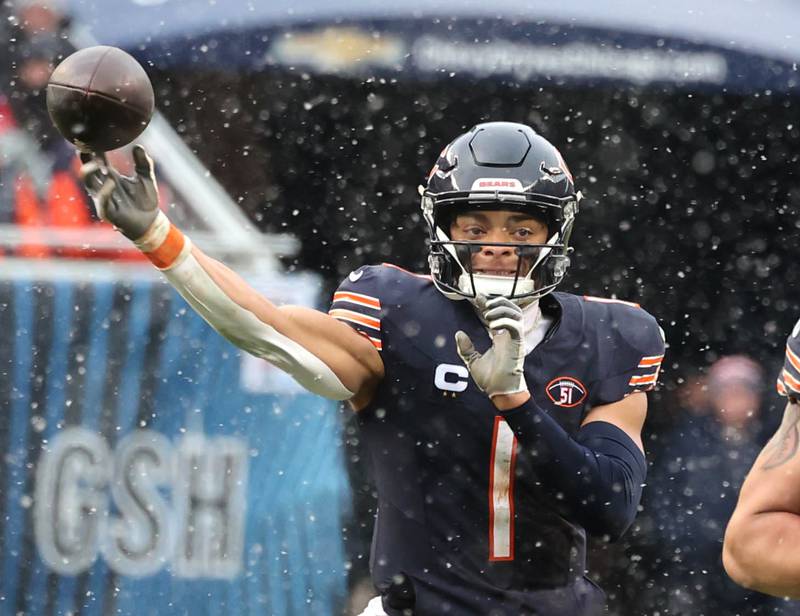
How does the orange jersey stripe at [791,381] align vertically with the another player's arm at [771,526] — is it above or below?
above

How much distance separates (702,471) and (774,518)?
2.88 metres

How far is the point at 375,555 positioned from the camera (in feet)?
9.82

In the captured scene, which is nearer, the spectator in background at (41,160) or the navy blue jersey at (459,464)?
the navy blue jersey at (459,464)

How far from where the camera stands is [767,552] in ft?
7.05

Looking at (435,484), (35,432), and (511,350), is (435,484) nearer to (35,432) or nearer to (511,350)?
(511,350)

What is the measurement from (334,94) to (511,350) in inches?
90.5

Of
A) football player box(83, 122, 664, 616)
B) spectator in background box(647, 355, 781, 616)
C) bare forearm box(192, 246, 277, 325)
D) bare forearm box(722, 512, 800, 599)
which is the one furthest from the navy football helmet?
spectator in background box(647, 355, 781, 616)

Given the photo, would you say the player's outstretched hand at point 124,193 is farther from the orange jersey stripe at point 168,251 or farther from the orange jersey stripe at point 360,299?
the orange jersey stripe at point 360,299

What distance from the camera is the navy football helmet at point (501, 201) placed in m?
2.91

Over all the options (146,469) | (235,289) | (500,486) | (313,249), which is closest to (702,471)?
(313,249)

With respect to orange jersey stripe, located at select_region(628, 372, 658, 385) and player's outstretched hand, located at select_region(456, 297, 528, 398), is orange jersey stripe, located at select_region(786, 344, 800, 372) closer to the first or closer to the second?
player's outstretched hand, located at select_region(456, 297, 528, 398)

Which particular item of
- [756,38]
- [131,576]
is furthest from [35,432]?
[756,38]

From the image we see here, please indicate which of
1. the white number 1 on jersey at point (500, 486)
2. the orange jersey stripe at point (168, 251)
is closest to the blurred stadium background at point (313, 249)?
the white number 1 on jersey at point (500, 486)

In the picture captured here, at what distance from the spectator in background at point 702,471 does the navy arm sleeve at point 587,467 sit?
2.10 meters
